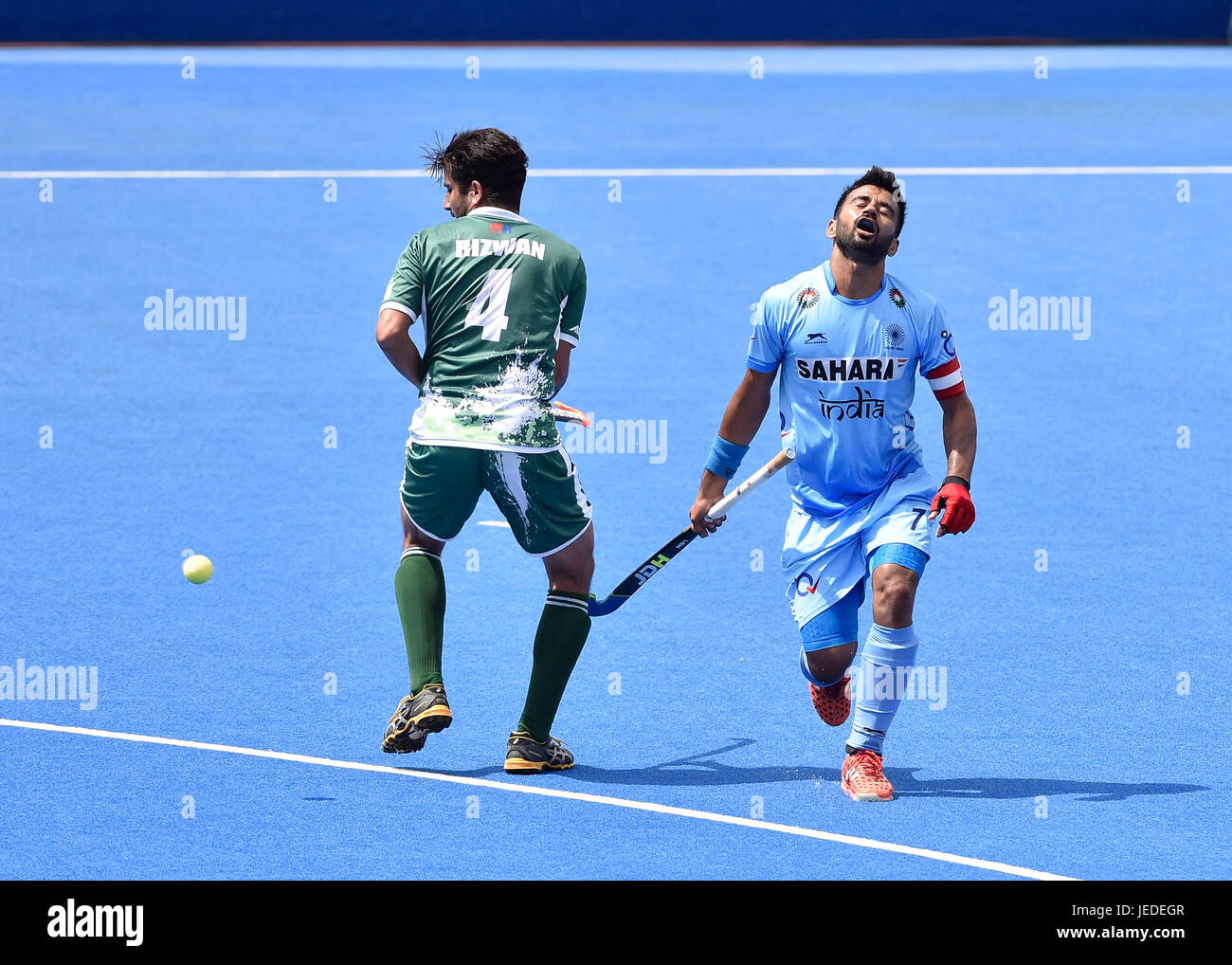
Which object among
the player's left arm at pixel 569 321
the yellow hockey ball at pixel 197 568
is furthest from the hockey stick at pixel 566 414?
the yellow hockey ball at pixel 197 568

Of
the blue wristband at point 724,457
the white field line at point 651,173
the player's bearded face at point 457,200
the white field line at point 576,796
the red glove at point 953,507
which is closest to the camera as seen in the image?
the white field line at point 576,796

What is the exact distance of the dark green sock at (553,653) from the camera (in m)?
6.38

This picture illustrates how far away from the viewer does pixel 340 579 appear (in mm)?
8742

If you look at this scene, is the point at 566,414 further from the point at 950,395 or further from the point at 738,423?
the point at 950,395

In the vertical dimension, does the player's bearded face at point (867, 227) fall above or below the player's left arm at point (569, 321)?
above

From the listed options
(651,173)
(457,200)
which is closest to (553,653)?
(457,200)

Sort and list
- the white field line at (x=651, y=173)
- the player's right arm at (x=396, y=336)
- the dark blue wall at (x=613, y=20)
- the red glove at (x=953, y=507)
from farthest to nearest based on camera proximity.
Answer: the dark blue wall at (x=613, y=20), the white field line at (x=651, y=173), the player's right arm at (x=396, y=336), the red glove at (x=953, y=507)

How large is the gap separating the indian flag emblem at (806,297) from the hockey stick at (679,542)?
52 centimetres

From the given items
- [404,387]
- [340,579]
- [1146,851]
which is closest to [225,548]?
[340,579]

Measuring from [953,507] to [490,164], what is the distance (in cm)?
198

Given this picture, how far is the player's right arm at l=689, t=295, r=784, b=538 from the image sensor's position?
6.34 m

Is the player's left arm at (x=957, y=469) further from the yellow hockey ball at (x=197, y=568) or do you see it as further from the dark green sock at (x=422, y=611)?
the yellow hockey ball at (x=197, y=568)

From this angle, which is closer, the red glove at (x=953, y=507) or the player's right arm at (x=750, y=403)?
the red glove at (x=953, y=507)

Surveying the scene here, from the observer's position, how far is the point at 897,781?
6453 mm
